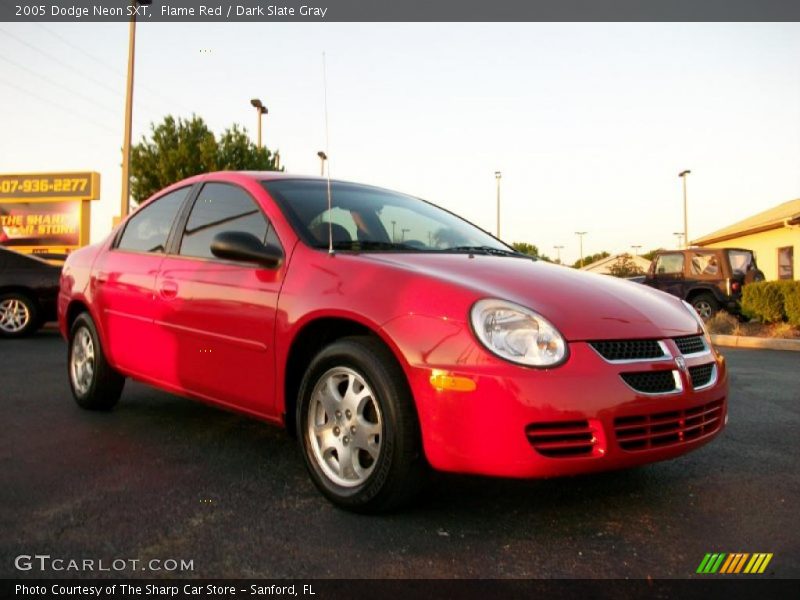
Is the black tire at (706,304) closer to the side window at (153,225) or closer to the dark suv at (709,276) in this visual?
the dark suv at (709,276)

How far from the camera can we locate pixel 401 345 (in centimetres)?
266

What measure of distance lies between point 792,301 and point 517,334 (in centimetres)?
1073

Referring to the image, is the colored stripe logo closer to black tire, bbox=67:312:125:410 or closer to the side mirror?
the side mirror

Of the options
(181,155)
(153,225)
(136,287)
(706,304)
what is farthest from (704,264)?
(181,155)

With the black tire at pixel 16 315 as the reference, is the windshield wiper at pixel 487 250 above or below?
above

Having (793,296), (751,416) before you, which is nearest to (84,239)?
(793,296)

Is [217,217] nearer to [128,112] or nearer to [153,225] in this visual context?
[153,225]

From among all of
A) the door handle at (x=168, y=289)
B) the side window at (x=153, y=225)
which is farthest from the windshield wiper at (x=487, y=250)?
the side window at (x=153, y=225)

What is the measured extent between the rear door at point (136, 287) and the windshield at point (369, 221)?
37.7 inches

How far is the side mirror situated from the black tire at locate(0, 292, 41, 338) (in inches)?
309

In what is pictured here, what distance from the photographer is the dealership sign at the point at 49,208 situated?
2717 cm

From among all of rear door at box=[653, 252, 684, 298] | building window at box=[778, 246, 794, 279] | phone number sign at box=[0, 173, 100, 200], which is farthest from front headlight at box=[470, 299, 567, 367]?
phone number sign at box=[0, 173, 100, 200]

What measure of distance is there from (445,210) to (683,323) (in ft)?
6.34

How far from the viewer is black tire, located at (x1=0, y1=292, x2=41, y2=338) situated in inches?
383
